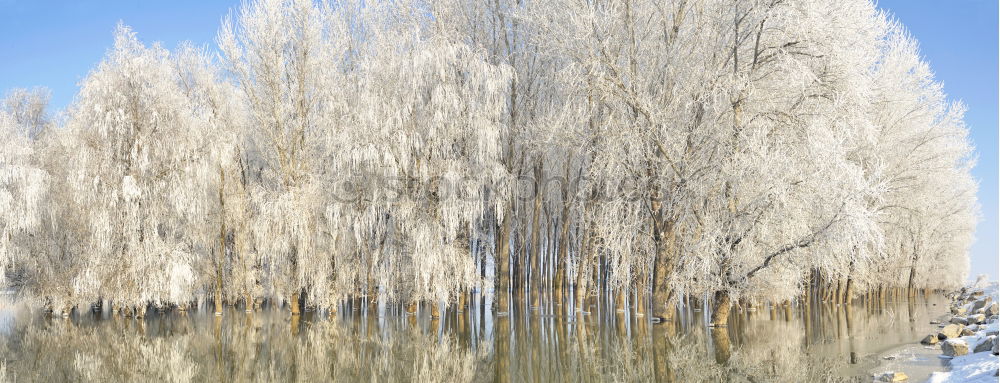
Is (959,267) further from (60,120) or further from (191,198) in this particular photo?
(60,120)

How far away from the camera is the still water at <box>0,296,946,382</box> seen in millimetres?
7555

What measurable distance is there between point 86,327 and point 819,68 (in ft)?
52.7

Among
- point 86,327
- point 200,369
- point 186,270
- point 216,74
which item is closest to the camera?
point 200,369

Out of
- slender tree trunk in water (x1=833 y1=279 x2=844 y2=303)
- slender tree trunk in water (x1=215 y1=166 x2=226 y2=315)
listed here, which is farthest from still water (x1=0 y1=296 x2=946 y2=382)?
slender tree trunk in water (x1=833 y1=279 x2=844 y2=303)

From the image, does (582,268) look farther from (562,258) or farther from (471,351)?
(471,351)

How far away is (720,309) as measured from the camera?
Answer: 1286cm

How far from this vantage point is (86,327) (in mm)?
14664

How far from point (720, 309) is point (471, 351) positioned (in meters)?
5.63

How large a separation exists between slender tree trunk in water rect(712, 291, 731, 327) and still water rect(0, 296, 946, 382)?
399 mm

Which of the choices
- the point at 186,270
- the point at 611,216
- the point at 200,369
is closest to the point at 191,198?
the point at 186,270

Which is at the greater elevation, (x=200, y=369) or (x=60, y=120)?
(x=60, y=120)

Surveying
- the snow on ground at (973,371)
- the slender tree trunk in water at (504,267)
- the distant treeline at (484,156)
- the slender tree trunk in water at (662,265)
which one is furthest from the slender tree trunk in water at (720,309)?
the slender tree trunk in water at (504,267)

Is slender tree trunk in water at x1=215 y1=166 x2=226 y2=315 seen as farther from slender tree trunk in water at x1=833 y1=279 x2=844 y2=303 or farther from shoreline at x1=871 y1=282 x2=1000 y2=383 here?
slender tree trunk in water at x1=833 y1=279 x2=844 y2=303

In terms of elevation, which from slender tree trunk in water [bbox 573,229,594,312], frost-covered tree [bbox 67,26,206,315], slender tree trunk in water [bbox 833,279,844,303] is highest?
frost-covered tree [bbox 67,26,206,315]
